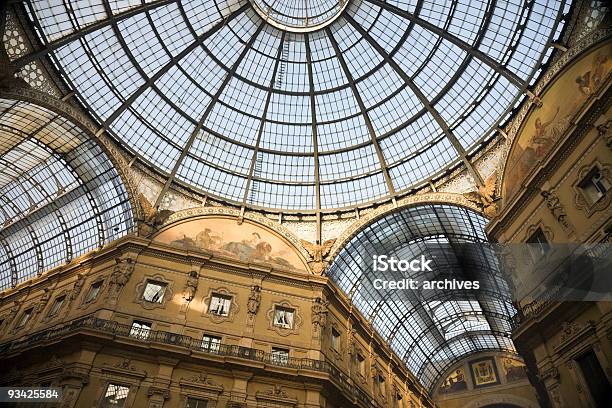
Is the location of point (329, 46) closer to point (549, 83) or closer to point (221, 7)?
point (221, 7)

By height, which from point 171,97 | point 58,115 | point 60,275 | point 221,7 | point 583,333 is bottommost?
point 583,333

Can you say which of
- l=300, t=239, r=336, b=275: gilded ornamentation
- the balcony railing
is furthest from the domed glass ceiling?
the balcony railing

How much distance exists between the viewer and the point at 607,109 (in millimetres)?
18922

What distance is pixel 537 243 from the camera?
22922 mm

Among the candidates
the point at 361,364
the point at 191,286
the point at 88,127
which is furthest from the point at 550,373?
the point at 88,127

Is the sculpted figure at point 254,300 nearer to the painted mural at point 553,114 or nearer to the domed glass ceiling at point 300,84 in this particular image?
the domed glass ceiling at point 300,84

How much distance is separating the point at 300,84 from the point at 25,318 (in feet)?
97.1

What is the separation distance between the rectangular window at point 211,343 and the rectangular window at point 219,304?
1.68 meters

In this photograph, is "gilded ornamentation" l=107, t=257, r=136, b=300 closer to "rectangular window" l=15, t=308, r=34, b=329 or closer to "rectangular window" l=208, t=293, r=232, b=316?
"rectangular window" l=208, t=293, r=232, b=316

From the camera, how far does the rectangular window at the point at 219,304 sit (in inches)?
1092

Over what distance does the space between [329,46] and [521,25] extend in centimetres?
1450

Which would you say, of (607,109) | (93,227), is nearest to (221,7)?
(93,227)

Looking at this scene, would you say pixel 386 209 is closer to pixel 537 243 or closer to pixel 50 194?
pixel 537 243

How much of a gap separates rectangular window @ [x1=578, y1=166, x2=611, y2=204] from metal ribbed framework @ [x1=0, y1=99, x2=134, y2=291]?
30.3 metres
